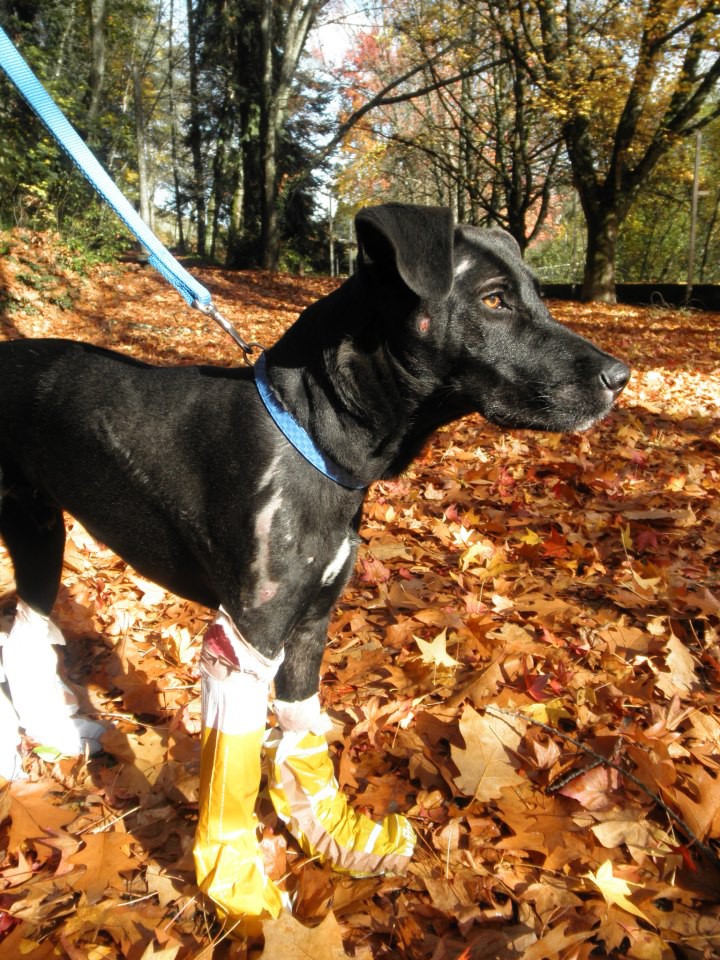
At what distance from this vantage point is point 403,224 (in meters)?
2.00

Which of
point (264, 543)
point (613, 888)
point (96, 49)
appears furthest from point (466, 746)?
point (96, 49)

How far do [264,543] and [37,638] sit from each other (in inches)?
62.9

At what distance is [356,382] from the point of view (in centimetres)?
206

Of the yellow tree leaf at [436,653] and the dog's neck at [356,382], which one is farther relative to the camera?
the yellow tree leaf at [436,653]

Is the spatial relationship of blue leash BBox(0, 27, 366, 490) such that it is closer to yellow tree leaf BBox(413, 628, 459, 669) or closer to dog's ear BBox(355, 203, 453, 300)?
dog's ear BBox(355, 203, 453, 300)

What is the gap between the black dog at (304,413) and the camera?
6.57 ft

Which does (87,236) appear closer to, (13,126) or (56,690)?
(13,126)

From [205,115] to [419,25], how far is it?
11.6 metres

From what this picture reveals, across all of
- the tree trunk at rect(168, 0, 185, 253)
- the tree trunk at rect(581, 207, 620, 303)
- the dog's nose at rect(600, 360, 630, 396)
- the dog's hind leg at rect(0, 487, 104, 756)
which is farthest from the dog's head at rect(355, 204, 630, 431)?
the tree trunk at rect(168, 0, 185, 253)

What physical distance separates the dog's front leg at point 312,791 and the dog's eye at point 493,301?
135cm

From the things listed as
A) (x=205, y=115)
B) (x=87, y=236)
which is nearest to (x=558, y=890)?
(x=87, y=236)

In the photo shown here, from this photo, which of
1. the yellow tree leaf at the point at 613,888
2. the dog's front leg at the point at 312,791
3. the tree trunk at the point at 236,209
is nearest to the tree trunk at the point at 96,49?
the tree trunk at the point at 236,209

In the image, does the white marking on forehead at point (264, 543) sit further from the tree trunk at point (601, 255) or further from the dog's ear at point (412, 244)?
the tree trunk at point (601, 255)

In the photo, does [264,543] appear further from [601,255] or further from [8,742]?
[601,255]
